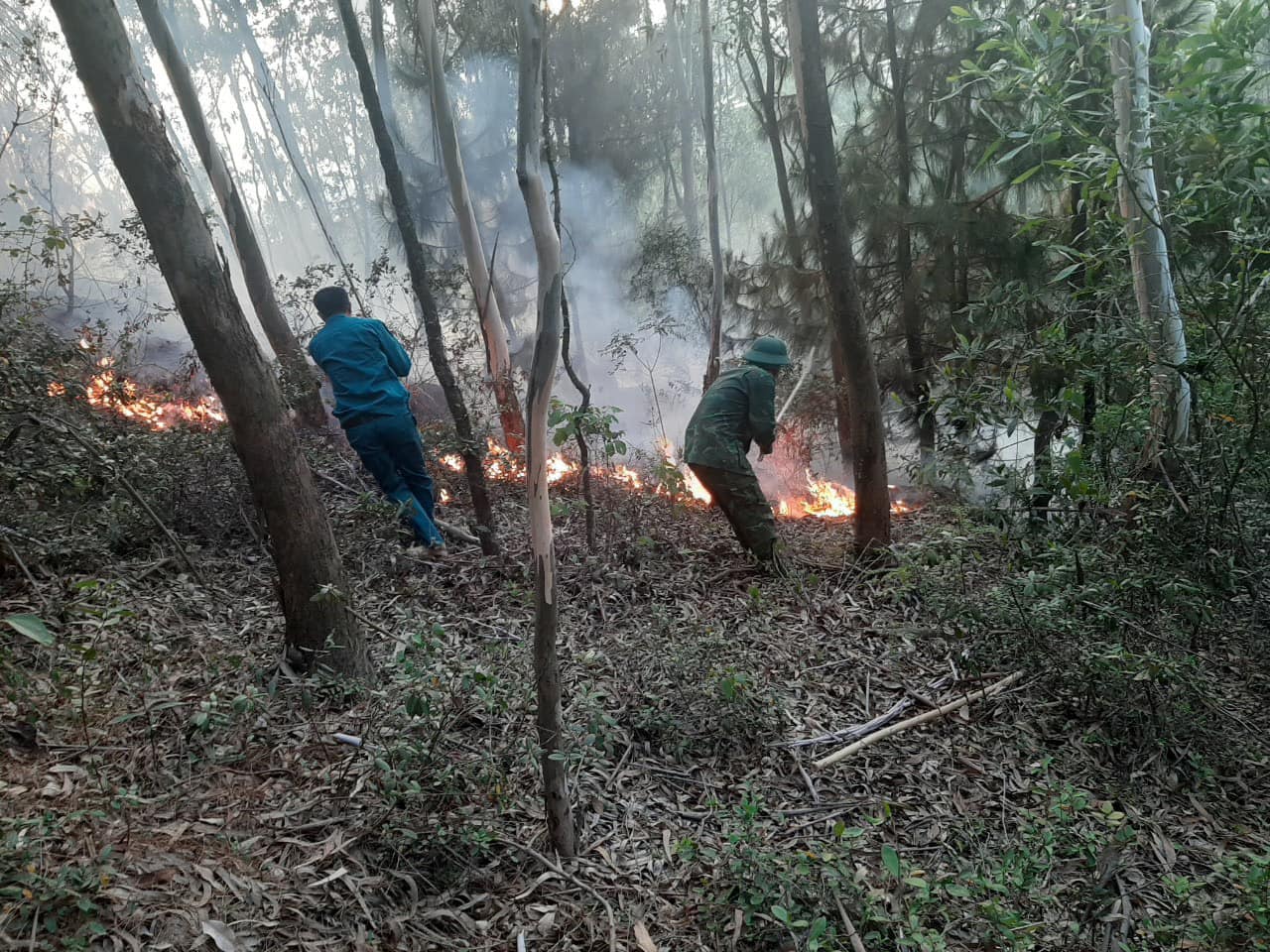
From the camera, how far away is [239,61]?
21.1 m

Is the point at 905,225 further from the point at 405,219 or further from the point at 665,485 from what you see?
the point at 405,219

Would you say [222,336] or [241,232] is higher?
[241,232]

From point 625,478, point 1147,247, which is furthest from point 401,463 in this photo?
point 1147,247

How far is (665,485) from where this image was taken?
632 cm

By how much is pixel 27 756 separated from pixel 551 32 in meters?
15.6

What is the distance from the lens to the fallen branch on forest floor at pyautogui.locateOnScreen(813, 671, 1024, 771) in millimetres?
3404

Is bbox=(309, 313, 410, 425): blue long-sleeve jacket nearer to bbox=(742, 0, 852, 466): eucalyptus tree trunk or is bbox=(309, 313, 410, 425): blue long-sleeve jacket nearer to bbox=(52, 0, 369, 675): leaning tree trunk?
bbox=(52, 0, 369, 675): leaning tree trunk

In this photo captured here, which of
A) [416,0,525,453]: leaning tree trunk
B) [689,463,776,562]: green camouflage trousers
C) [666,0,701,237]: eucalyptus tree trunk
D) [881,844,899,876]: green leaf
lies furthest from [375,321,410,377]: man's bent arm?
[666,0,701,237]: eucalyptus tree trunk

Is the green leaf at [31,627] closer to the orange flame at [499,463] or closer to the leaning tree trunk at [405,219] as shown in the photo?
the leaning tree trunk at [405,219]

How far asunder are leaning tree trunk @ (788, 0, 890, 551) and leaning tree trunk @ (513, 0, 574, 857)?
3.16m

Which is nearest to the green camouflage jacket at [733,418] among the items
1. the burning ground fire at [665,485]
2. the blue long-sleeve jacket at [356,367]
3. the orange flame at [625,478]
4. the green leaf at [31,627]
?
the burning ground fire at [665,485]

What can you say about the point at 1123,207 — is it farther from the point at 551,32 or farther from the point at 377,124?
the point at 551,32

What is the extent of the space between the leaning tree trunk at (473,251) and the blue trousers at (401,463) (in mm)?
1949

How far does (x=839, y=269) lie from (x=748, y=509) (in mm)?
1937
